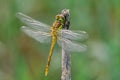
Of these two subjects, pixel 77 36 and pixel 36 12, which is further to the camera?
pixel 36 12

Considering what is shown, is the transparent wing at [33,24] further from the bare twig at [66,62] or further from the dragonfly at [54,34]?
the bare twig at [66,62]

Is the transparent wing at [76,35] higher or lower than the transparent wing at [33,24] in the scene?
lower

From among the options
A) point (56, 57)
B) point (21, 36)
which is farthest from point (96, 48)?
point (21, 36)

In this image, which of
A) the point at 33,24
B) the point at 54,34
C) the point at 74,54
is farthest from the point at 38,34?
the point at 74,54

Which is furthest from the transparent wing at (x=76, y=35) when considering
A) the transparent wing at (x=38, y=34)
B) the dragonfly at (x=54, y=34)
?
the transparent wing at (x=38, y=34)

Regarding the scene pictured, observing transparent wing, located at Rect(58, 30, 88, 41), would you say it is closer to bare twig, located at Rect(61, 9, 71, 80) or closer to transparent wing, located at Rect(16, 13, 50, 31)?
transparent wing, located at Rect(16, 13, 50, 31)

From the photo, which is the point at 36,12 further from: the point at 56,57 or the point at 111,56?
the point at 111,56

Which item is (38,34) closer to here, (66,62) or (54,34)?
(54,34)

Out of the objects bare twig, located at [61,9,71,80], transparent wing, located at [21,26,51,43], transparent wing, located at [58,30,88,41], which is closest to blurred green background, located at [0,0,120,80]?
transparent wing, located at [21,26,51,43]
